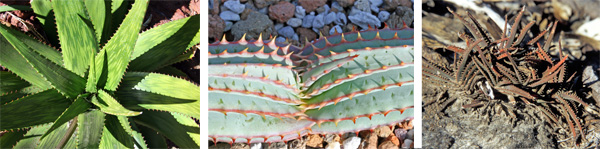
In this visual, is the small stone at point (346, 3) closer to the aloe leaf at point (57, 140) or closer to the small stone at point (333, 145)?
the small stone at point (333, 145)

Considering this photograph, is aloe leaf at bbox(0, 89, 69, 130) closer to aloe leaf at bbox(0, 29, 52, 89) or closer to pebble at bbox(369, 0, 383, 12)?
aloe leaf at bbox(0, 29, 52, 89)

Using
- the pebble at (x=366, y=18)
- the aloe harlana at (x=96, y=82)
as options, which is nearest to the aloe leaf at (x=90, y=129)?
the aloe harlana at (x=96, y=82)

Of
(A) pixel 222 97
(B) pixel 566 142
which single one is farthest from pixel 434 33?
(A) pixel 222 97

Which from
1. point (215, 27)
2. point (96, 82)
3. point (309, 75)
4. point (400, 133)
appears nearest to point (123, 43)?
point (96, 82)

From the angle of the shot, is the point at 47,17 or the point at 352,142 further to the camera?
the point at 47,17

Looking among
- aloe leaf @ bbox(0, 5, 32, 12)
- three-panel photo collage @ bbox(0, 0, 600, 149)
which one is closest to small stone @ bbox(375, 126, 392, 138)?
three-panel photo collage @ bbox(0, 0, 600, 149)

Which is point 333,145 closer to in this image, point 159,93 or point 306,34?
point 306,34
